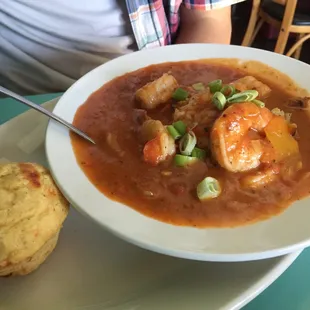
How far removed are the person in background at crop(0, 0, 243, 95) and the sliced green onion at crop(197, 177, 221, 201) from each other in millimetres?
764

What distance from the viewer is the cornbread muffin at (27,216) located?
0.74 meters

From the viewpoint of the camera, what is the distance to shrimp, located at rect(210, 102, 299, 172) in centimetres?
86

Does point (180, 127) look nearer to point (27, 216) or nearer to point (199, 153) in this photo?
point (199, 153)

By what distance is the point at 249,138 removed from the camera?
2.97 ft

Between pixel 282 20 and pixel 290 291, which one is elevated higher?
pixel 290 291

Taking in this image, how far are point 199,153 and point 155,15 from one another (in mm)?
702

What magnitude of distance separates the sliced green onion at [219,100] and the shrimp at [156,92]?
0.13m

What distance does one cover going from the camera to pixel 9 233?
2.43 ft

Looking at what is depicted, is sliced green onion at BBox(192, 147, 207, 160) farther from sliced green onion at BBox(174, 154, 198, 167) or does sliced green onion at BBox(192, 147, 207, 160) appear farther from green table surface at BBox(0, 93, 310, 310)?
green table surface at BBox(0, 93, 310, 310)

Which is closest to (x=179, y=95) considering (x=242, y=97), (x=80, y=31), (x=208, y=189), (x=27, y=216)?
(x=242, y=97)

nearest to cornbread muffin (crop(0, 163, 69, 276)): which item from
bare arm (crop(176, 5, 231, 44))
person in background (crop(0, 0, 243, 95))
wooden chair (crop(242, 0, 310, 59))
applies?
person in background (crop(0, 0, 243, 95))

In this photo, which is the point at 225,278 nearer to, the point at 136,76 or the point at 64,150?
the point at 64,150

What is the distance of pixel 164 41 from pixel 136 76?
1.45 feet

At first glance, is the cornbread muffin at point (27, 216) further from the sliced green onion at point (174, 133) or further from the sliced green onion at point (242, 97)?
the sliced green onion at point (242, 97)
